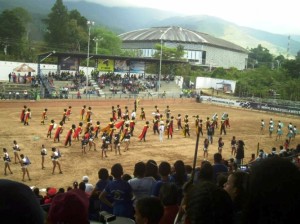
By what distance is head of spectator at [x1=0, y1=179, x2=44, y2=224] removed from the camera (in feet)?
4.61

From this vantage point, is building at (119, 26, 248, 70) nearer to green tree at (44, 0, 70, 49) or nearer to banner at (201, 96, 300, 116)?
green tree at (44, 0, 70, 49)

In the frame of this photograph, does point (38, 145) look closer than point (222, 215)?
No

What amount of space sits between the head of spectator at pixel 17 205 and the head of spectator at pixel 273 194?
91cm

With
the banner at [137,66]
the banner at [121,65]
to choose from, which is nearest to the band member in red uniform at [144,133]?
the banner at [121,65]

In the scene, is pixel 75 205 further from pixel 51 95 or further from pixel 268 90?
pixel 268 90

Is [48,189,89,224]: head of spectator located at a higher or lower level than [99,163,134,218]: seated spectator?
higher

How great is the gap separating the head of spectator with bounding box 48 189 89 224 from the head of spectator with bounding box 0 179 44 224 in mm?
408

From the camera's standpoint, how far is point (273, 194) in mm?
1551

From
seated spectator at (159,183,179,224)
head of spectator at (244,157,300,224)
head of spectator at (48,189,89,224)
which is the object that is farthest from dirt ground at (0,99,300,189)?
head of spectator at (244,157,300,224)

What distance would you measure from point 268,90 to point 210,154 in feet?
129

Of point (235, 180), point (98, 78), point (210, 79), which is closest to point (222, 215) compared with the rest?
point (235, 180)

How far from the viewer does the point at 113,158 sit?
57.3 ft

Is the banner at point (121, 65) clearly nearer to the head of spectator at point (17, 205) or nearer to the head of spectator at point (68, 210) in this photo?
the head of spectator at point (68, 210)

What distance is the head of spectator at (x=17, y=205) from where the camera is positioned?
141 centimetres
